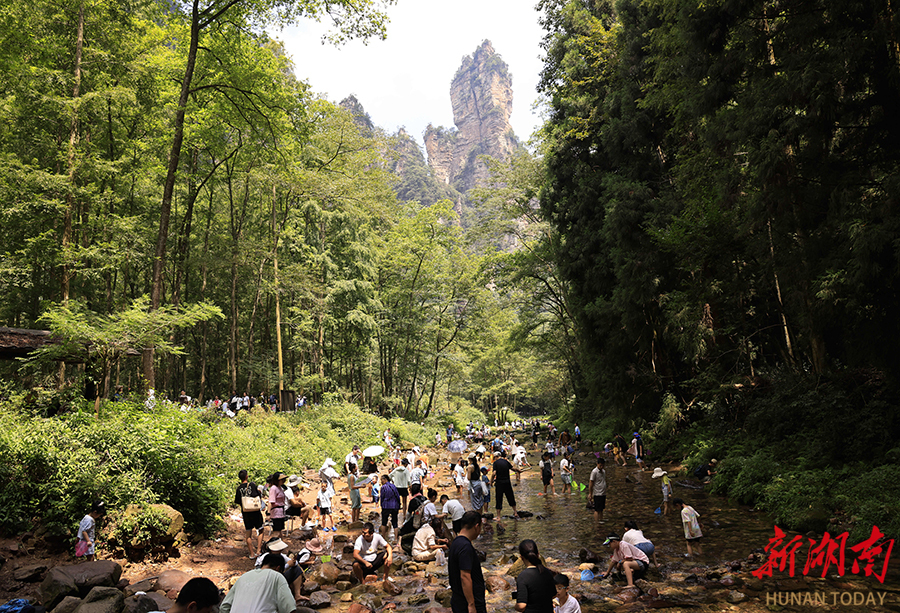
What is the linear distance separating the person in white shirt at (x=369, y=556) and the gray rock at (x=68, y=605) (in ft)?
12.4

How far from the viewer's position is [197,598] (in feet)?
10.3

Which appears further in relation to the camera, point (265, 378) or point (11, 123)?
point (265, 378)

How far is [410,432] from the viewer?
91.6 ft

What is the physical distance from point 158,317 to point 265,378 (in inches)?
716

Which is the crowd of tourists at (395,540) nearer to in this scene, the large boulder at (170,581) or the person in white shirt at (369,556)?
the person in white shirt at (369,556)

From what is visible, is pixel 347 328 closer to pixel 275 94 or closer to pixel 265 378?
pixel 265 378

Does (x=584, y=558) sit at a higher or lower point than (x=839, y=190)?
lower

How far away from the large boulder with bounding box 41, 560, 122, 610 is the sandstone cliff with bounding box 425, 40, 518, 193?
157442 millimetres

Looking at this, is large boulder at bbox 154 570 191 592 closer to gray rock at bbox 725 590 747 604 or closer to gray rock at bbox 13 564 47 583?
gray rock at bbox 13 564 47 583

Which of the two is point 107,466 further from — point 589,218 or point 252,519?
point 589,218

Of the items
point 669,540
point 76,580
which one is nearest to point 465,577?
point 76,580

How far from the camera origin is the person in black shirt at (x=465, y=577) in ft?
12.6

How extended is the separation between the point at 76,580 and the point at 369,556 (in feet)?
13.4

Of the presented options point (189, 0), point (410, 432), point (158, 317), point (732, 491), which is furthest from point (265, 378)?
point (732, 491)
